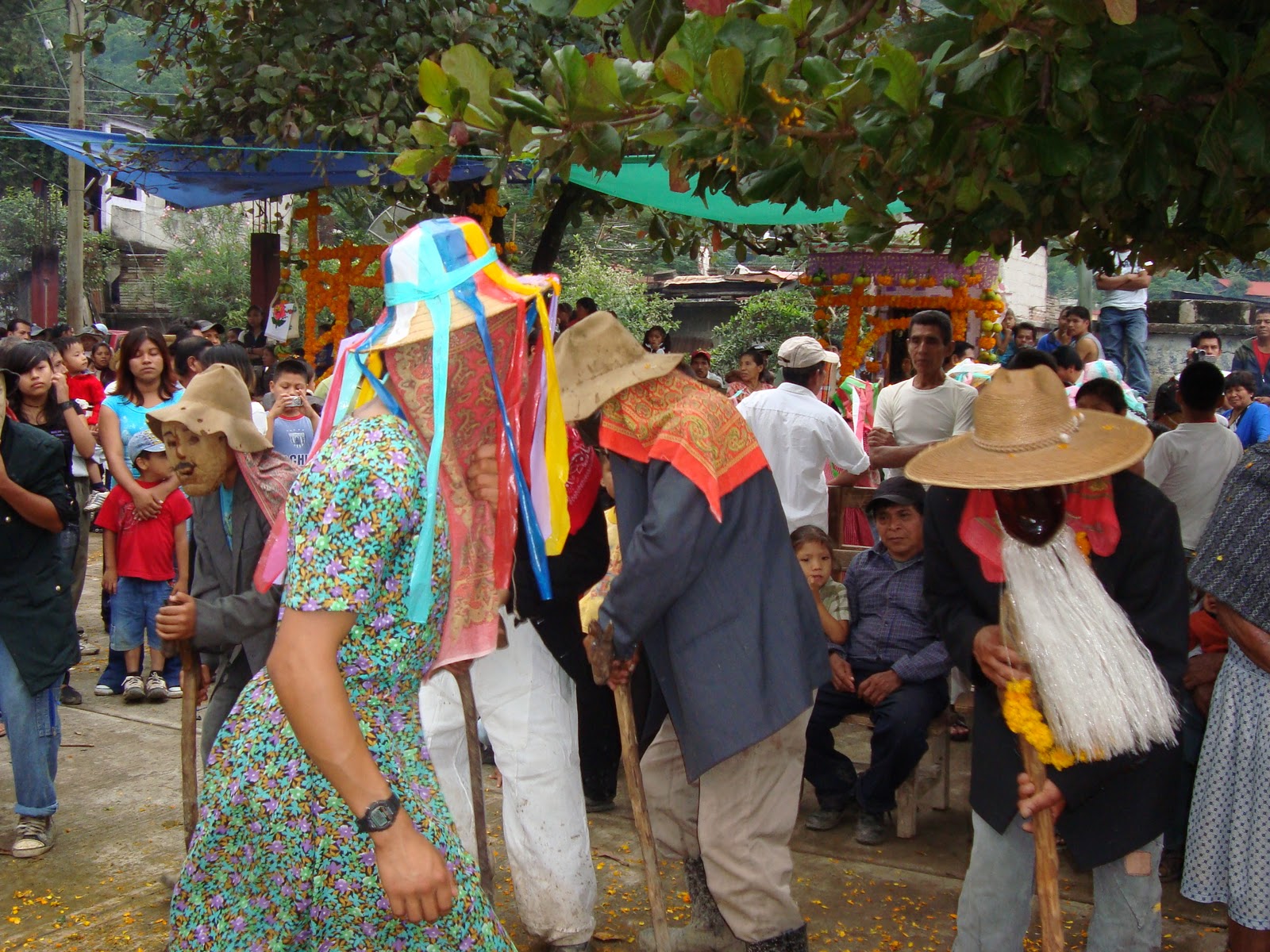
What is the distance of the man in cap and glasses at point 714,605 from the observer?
3.30 metres

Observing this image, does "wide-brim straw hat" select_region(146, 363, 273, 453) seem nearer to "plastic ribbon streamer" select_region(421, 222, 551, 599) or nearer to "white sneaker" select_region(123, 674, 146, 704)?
"plastic ribbon streamer" select_region(421, 222, 551, 599)

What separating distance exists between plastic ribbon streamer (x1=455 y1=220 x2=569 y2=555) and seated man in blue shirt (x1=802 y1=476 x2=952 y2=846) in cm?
227

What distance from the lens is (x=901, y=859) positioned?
15.3 feet

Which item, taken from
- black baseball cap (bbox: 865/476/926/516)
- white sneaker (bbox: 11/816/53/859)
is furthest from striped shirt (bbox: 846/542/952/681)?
white sneaker (bbox: 11/816/53/859)

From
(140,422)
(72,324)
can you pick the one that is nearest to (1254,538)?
(140,422)

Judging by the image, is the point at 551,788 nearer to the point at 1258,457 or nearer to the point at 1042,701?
the point at 1042,701

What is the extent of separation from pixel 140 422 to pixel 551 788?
398 cm

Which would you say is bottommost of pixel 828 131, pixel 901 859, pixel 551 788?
pixel 901 859

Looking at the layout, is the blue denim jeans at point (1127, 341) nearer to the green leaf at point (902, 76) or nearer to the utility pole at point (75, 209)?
the green leaf at point (902, 76)

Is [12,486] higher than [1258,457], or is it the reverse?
[1258,457]

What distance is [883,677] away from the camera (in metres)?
4.88

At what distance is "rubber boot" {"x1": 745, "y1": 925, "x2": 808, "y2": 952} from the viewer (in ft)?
11.4

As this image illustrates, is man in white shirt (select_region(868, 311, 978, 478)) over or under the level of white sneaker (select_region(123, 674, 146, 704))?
over

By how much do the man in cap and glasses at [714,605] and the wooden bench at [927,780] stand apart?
1.38 meters
